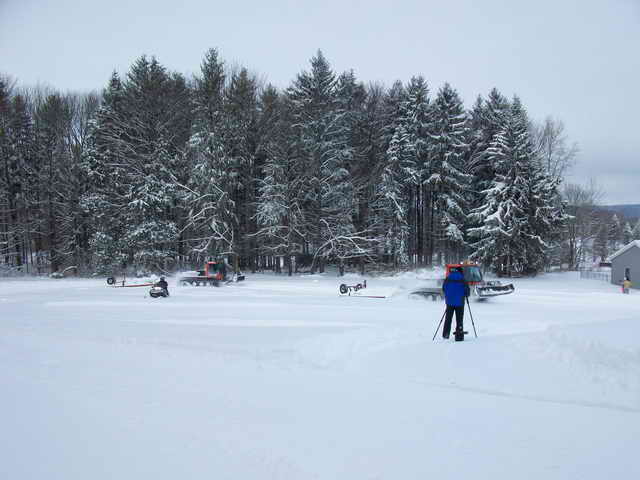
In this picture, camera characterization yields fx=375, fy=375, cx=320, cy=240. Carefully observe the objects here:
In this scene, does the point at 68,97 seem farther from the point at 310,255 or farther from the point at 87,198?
the point at 310,255

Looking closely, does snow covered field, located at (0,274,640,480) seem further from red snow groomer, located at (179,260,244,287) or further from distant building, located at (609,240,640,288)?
distant building, located at (609,240,640,288)

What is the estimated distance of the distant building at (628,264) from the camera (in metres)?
31.3

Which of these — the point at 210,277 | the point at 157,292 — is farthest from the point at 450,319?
the point at 210,277

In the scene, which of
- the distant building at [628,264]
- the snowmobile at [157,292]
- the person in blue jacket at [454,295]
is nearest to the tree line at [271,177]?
A: the distant building at [628,264]

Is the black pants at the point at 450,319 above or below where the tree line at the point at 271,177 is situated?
below

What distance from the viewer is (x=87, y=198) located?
33438 mm

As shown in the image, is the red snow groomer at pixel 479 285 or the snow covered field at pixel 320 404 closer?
the snow covered field at pixel 320 404

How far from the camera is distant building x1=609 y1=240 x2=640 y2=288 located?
103ft

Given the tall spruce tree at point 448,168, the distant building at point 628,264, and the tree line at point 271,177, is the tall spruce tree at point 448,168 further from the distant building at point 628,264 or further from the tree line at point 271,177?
the distant building at point 628,264

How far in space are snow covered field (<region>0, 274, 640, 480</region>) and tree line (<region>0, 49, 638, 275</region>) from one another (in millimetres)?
21862

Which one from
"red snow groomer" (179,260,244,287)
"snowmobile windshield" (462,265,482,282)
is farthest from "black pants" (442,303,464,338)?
"red snow groomer" (179,260,244,287)

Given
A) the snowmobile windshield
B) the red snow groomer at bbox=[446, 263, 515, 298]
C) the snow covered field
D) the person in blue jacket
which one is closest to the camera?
the snow covered field

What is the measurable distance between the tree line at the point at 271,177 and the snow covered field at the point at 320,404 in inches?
861

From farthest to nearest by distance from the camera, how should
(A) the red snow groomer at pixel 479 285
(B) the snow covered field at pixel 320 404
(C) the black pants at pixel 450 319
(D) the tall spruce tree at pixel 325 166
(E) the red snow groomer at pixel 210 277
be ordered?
(D) the tall spruce tree at pixel 325 166 < (E) the red snow groomer at pixel 210 277 < (A) the red snow groomer at pixel 479 285 < (C) the black pants at pixel 450 319 < (B) the snow covered field at pixel 320 404
